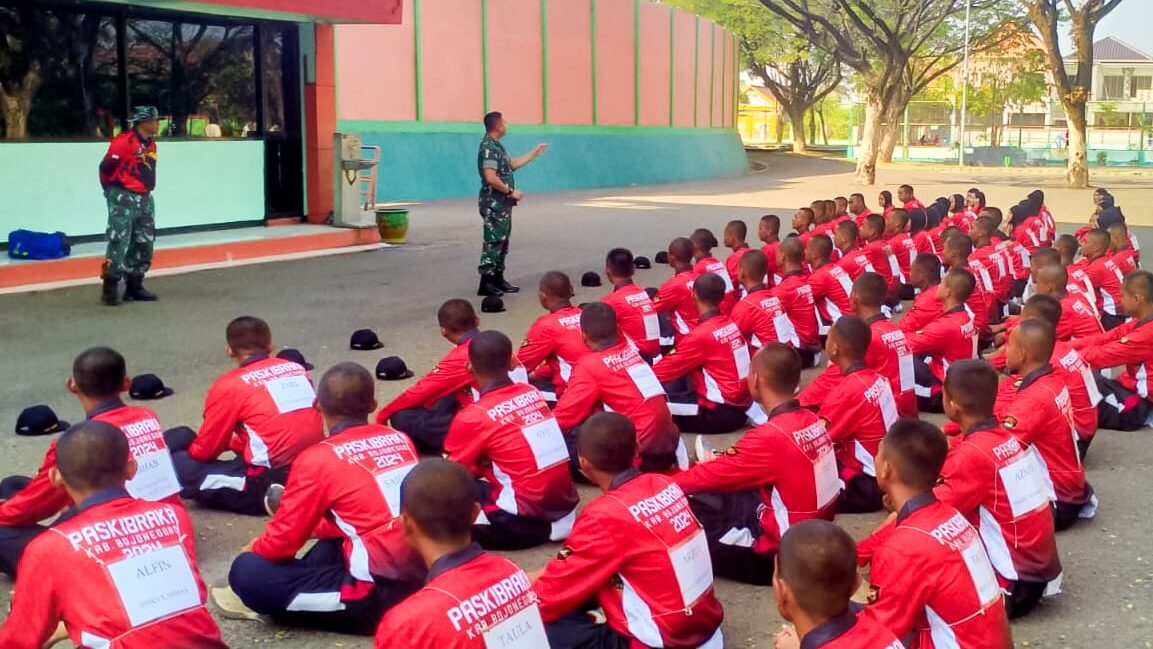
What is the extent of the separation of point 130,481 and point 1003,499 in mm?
3322

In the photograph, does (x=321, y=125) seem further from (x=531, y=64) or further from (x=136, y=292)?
(x=531, y=64)

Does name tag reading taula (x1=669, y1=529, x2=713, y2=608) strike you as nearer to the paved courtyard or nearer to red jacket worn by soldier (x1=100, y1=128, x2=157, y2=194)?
the paved courtyard

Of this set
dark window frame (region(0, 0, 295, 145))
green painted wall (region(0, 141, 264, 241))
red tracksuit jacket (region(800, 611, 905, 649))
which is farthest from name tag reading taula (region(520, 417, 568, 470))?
dark window frame (region(0, 0, 295, 145))

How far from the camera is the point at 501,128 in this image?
36.6 feet

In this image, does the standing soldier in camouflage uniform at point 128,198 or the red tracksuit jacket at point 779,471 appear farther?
the standing soldier in camouflage uniform at point 128,198

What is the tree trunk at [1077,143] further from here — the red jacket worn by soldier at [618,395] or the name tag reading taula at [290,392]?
the name tag reading taula at [290,392]

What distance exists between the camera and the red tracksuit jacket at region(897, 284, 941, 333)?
25.1ft

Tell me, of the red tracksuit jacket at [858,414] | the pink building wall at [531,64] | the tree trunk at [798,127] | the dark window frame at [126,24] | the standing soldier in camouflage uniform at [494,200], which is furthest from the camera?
the tree trunk at [798,127]

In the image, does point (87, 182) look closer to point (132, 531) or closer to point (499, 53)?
point (132, 531)

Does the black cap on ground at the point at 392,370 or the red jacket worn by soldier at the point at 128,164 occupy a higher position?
the red jacket worn by soldier at the point at 128,164

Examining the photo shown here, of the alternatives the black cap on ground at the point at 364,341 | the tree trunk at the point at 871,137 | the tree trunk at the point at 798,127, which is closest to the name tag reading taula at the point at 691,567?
the black cap on ground at the point at 364,341

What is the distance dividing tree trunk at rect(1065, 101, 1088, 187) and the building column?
20255 mm

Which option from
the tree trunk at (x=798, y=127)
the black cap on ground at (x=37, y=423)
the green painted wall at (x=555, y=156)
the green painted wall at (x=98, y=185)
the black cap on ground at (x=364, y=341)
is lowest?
the black cap on ground at (x=37, y=423)

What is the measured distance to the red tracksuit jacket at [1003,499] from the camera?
4102 millimetres
